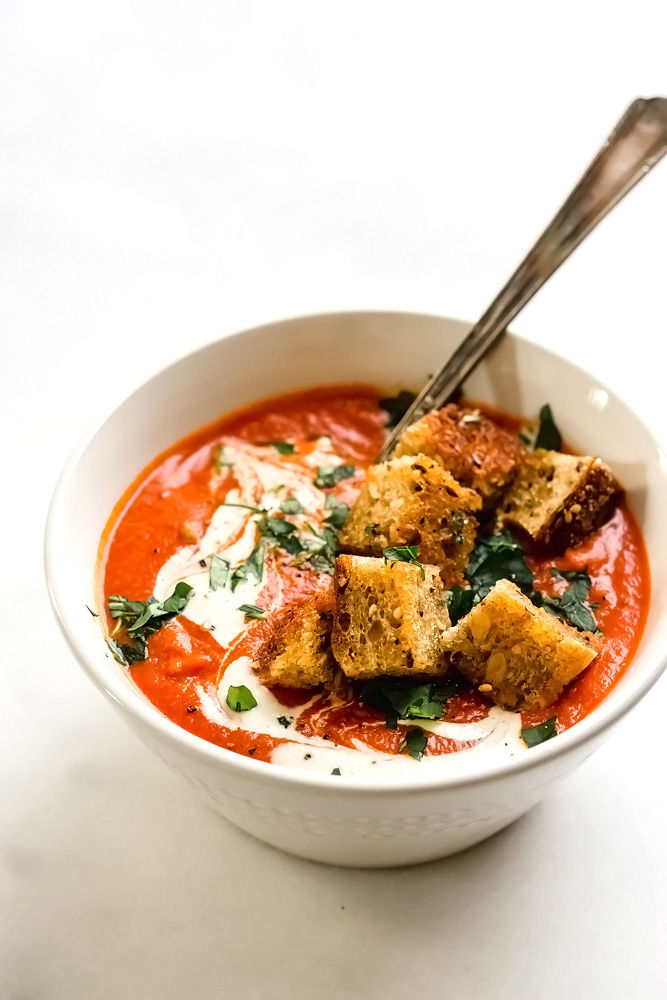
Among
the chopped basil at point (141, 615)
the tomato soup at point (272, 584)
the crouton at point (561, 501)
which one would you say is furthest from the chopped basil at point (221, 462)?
the crouton at point (561, 501)

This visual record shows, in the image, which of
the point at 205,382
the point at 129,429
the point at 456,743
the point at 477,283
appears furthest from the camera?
the point at 477,283

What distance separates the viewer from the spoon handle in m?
2.65

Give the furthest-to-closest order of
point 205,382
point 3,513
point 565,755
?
point 3,513 < point 205,382 < point 565,755

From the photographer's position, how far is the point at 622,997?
2.52 m

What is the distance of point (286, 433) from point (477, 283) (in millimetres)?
1570

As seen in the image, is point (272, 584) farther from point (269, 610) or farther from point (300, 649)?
point (300, 649)

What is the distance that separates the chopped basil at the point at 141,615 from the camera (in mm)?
2684

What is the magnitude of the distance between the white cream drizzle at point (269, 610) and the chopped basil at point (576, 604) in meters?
0.37

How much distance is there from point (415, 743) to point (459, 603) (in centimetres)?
45

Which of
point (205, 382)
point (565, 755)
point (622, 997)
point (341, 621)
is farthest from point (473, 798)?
point (205, 382)

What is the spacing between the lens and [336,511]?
10.1 feet

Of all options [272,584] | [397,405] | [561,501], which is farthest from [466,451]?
[272,584]

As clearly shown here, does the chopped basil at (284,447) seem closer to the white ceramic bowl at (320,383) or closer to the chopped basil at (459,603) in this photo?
the white ceramic bowl at (320,383)

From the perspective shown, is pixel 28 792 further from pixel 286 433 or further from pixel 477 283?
pixel 477 283
